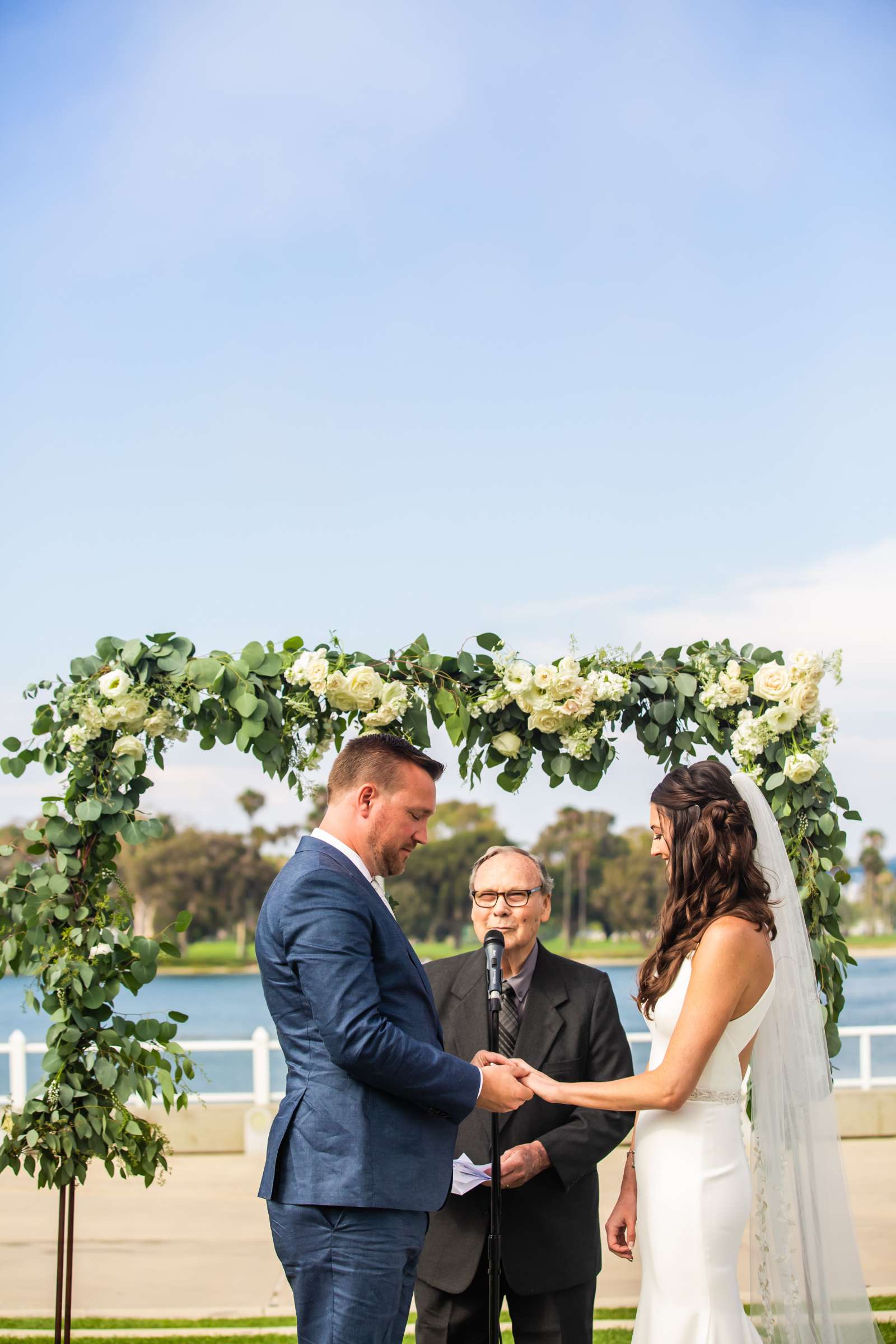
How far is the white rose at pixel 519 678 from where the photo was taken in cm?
432

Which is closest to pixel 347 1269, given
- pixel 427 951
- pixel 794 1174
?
pixel 794 1174

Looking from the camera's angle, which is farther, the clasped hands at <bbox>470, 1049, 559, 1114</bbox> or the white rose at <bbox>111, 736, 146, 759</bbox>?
the white rose at <bbox>111, 736, 146, 759</bbox>

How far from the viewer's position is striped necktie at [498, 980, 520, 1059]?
139 inches

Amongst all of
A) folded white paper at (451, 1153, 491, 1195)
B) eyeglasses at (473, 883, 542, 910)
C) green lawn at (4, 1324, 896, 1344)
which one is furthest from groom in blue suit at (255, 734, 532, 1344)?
green lawn at (4, 1324, 896, 1344)

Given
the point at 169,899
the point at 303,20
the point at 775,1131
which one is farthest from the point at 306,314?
the point at 775,1131

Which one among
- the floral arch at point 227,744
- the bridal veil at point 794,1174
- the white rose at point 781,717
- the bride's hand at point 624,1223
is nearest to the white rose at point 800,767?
the floral arch at point 227,744

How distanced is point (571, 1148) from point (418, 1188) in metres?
0.76

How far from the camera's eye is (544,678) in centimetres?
430

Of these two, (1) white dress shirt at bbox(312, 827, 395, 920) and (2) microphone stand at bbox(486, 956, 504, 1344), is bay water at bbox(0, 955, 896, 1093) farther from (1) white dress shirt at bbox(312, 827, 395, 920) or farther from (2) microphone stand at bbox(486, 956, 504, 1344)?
(1) white dress shirt at bbox(312, 827, 395, 920)

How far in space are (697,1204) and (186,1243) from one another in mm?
5090

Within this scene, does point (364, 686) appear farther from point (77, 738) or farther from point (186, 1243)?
point (186, 1243)

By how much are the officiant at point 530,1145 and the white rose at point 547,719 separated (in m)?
0.78

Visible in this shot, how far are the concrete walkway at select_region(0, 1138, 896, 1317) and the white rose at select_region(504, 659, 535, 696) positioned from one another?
10.0 ft

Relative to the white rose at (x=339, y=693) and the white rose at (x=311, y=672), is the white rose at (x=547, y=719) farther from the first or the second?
the white rose at (x=311, y=672)
